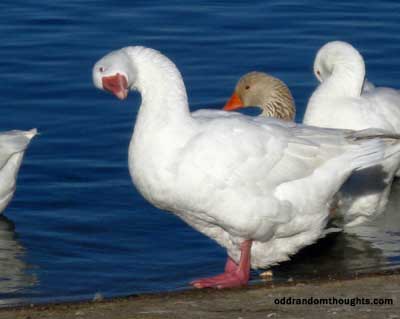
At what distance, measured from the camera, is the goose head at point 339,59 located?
10820 millimetres

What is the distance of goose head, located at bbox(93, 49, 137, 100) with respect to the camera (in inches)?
320

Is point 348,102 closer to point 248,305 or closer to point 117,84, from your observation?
point 117,84

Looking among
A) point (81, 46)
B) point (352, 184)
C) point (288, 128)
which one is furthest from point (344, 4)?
point (288, 128)

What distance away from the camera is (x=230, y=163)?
8.24m

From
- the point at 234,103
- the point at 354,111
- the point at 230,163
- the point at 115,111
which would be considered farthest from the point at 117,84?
the point at 115,111

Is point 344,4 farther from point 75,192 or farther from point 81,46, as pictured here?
point 75,192

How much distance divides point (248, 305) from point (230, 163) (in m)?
1.09

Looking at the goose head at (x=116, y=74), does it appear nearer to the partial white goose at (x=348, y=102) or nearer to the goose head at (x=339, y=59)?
the partial white goose at (x=348, y=102)

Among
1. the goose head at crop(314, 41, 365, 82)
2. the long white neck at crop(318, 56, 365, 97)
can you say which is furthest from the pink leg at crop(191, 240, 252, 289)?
the goose head at crop(314, 41, 365, 82)

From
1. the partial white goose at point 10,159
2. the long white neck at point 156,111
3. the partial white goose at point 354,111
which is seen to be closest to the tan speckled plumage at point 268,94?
the partial white goose at point 354,111

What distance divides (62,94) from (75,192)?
105 inches

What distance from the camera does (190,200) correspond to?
322 inches

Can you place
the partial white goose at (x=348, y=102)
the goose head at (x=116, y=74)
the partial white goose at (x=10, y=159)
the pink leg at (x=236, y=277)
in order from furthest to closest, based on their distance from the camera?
the partial white goose at (x=10, y=159), the partial white goose at (x=348, y=102), the pink leg at (x=236, y=277), the goose head at (x=116, y=74)

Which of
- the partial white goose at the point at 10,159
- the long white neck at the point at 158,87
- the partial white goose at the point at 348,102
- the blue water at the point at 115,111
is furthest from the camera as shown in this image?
the partial white goose at the point at 10,159
